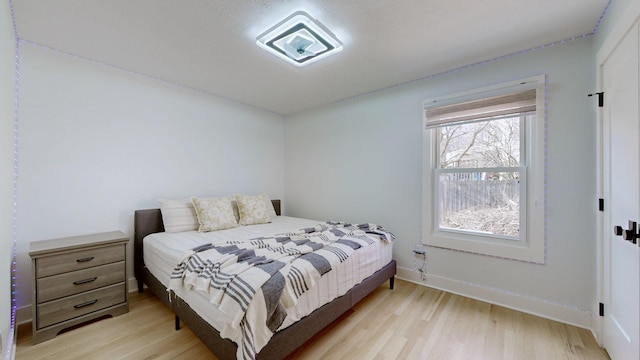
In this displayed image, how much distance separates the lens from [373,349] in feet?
5.67

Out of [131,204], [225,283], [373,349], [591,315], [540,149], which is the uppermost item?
[540,149]

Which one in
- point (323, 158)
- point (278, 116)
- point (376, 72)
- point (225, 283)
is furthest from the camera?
point (278, 116)

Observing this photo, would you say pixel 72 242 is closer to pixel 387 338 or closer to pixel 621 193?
pixel 387 338

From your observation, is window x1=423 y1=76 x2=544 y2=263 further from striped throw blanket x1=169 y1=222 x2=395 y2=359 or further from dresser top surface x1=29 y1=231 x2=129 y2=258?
dresser top surface x1=29 y1=231 x2=129 y2=258

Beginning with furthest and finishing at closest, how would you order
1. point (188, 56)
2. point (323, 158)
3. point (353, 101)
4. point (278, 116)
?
point (278, 116)
point (323, 158)
point (353, 101)
point (188, 56)

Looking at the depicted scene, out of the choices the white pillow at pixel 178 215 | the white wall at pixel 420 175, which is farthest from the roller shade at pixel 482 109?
→ the white pillow at pixel 178 215

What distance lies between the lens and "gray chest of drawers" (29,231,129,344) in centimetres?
180

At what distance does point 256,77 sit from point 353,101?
1.40m

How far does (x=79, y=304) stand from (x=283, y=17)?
2822mm

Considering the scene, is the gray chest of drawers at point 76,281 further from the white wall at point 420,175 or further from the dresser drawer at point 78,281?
the white wall at point 420,175

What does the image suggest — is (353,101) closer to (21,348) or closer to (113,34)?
(113,34)

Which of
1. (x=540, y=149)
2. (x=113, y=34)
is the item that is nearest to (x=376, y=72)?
(x=540, y=149)

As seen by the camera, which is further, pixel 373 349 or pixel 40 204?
pixel 40 204

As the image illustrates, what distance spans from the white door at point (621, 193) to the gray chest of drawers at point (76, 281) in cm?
364
